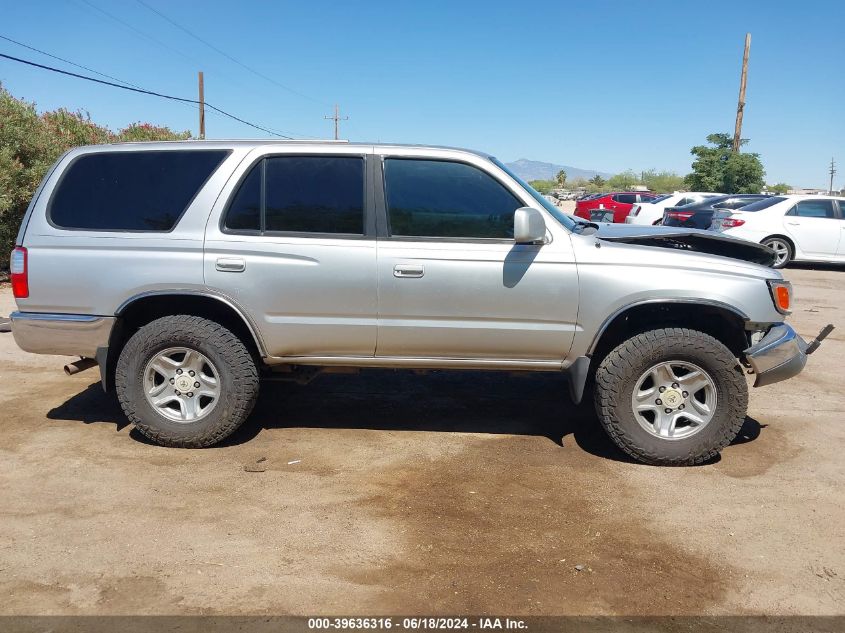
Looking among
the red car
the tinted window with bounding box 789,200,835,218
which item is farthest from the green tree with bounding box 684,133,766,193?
the tinted window with bounding box 789,200,835,218

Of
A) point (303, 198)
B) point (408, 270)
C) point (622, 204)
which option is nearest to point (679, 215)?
point (622, 204)

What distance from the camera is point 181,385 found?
473 cm

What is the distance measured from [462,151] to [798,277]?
12150mm

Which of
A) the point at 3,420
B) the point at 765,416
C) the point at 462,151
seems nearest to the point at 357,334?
the point at 462,151

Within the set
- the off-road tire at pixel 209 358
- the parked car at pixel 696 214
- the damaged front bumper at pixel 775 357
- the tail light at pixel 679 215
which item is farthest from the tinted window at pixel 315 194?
the tail light at pixel 679 215

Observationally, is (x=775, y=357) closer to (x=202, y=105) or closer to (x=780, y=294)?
(x=780, y=294)

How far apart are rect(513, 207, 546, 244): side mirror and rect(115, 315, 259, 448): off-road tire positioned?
1907 mm

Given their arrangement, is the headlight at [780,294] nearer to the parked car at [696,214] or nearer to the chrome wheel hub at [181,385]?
the chrome wheel hub at [181,385]

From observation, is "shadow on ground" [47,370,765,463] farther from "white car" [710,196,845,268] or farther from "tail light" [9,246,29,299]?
"white car" [710,196,845,268]

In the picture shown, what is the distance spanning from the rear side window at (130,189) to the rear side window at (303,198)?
31 centimetres

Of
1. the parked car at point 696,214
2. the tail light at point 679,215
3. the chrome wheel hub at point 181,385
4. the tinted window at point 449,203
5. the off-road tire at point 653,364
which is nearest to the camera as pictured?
the off-road tire at point 653,364

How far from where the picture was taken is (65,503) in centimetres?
398

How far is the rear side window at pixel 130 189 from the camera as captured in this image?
4.71 meters

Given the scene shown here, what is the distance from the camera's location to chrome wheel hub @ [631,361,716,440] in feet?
15.0
